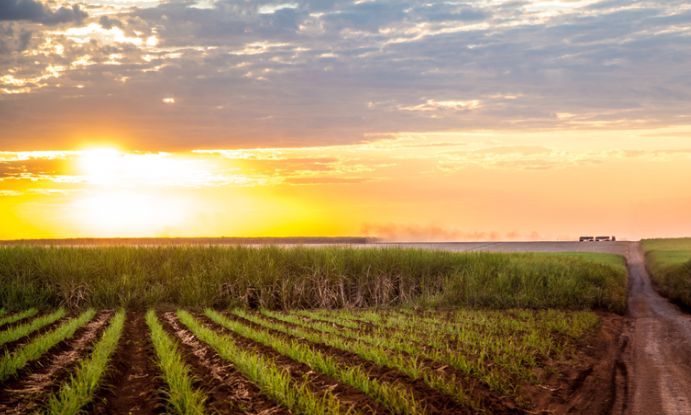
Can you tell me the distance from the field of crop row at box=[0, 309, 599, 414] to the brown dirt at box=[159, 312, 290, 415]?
18 millimetres

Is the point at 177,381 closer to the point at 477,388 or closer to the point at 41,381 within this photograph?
the point at 41,381

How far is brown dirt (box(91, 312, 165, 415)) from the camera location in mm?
6000

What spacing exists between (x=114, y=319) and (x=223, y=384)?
24.3 feet

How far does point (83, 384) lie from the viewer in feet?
21.2

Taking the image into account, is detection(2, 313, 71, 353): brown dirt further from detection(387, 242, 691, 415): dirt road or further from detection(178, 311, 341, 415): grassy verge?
detection(387, 242, 691, 415): dirt road

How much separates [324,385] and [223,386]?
1.35 meters

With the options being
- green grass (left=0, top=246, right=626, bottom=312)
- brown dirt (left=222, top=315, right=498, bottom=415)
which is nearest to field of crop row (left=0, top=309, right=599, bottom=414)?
brown dirt (left=222, top=315, right=498, bottom=415)

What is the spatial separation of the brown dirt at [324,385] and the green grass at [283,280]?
7.92 metres

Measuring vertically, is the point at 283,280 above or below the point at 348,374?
above

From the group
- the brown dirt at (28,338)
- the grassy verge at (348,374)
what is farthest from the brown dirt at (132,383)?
the grassy verge at (348,374)

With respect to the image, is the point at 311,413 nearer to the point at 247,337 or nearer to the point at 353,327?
the point at 247,337

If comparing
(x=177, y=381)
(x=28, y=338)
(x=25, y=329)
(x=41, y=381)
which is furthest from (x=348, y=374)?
(x=25, y=329)

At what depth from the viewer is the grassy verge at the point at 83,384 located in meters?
5.73

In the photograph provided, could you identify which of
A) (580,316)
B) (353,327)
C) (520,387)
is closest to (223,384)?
(520,387)
